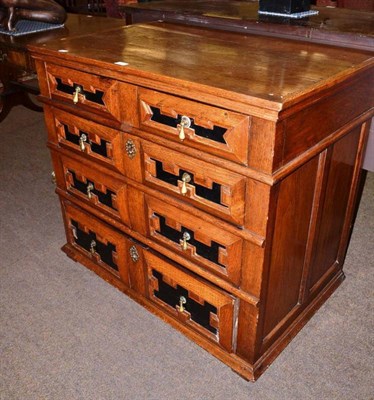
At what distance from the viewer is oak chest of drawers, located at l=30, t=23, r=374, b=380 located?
1.10 meters

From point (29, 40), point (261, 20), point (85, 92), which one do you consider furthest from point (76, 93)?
point (29, 40)

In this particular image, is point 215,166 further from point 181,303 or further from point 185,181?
point 181,303

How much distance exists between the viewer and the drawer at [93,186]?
154 cm

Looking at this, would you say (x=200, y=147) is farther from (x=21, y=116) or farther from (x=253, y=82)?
(x=21, y=116)

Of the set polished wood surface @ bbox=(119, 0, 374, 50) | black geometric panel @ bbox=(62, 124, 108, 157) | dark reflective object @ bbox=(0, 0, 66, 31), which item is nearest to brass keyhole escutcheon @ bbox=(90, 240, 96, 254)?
black geometric panel @ bbox=(62, 124, 108, 157)

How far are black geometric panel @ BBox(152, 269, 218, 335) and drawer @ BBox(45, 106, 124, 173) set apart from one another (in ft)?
1.37

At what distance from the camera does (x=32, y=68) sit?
6.86ft

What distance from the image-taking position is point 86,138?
154 cm

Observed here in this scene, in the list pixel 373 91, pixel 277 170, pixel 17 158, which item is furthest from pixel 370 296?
pixel 17 158

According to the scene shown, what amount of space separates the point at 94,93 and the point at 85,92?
4 cm

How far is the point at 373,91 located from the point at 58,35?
1441 millimetres

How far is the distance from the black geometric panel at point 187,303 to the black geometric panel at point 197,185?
0.38 meters

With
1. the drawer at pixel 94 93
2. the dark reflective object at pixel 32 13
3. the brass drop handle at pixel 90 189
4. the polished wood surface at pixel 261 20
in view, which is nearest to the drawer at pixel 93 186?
the brass drop handle at pixel 90 189

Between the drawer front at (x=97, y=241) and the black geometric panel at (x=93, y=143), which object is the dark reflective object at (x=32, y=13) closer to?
the black geometric panel at (x=93, y=143)
